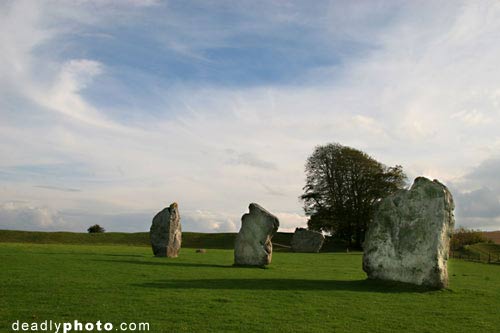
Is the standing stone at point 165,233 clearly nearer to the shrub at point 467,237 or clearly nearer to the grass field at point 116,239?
the grass field at point 116,239

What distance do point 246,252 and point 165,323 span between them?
14.4 metres

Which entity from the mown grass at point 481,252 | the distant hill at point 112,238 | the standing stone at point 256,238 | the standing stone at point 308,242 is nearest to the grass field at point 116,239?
the distant hill at point 112,238

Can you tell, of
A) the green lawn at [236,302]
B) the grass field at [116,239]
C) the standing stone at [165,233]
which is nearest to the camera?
the green lawn at [236,302]

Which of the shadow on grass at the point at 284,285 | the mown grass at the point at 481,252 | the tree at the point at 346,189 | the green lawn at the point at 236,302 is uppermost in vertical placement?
the tree at the point at 346,189

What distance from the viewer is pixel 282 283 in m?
17.5

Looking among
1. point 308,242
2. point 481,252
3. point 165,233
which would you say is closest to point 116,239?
point 308,242

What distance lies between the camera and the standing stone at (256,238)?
24531 millimetres

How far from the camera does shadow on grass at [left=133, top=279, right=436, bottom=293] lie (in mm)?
15852

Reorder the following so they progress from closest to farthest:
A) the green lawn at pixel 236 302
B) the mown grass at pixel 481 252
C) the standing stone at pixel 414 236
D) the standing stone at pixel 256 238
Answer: the green lawn at pixel 236 302 < the standing stone at pixel 414 236 < the standing stone at pixel 256 238 < the mown grass at pixel 481 252

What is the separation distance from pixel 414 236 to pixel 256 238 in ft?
30.5

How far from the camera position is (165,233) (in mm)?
30984

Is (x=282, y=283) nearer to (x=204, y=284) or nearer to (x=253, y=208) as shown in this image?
(x=204, y=284)

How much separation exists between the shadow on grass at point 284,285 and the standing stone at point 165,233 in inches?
535

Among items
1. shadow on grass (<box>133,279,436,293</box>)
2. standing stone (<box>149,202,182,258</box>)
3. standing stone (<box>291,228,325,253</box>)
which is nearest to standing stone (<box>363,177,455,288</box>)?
shadow on grass (<box>133,279,436,293</box>)
